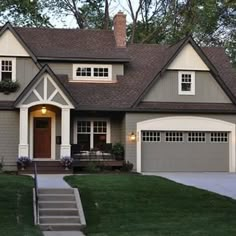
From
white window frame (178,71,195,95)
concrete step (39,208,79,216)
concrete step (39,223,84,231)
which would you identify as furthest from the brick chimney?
concrete step (39,223,84,231)

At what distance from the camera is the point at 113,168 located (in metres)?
27.8

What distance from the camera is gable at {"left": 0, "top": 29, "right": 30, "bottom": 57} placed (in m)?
28.1

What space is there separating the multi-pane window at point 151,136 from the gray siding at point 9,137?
20.9ft

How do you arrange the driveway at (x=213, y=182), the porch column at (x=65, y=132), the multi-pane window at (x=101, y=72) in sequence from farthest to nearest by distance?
the multi-pane window at (x=101, y=72) → the porch column at (x=65, y=132) → the driveway at (x=213, y=182)

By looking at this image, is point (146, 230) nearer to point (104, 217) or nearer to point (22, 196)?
point (104, 217)

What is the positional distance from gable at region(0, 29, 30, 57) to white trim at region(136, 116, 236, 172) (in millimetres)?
6919

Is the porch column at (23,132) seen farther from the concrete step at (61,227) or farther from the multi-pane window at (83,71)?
the concrete step at (61,227)

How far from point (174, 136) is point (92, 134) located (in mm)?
4219

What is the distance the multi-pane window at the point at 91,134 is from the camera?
94.8 feet

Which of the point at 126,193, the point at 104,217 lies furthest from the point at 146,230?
the point at 126,193

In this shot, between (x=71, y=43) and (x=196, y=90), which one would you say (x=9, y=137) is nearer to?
(x=71, y=43)

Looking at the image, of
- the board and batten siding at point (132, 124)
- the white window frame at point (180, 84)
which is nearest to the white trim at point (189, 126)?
the board and batten siding at point (132, 124)

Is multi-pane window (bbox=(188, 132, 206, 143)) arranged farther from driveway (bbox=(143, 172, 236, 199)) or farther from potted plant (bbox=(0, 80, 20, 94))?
potted plant (bbox=(0, 80, 20, 94))

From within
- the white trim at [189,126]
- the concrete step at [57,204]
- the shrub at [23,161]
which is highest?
the white trim at [189,126]
